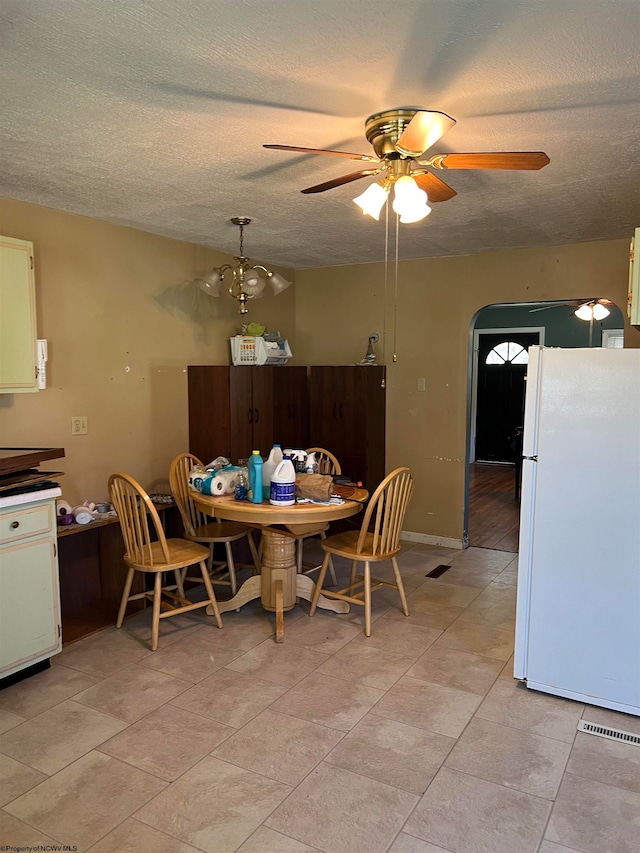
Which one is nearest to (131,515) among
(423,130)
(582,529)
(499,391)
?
Answer: (582,529)

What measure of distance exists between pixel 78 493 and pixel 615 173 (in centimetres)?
338

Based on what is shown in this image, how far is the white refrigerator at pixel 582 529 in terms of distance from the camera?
8.44 feet

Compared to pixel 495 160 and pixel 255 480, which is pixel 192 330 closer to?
pixel 255 480

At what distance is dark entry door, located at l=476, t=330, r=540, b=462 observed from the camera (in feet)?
30.7

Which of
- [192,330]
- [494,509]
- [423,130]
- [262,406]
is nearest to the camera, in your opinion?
[423,130]

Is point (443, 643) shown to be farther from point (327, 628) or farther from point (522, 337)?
point (522, 337)

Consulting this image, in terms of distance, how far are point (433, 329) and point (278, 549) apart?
2.46 m

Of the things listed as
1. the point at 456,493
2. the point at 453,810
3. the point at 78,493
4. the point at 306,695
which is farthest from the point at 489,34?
the point at 456,493

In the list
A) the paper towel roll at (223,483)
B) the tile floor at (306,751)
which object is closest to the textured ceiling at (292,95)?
the paper towel roll at (223,483)

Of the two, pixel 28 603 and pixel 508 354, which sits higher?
pixel 508 354

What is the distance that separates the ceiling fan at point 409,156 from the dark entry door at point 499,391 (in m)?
7.30

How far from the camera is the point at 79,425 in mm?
3672

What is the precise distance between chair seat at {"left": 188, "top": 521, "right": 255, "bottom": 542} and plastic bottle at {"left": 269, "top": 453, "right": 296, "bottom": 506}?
0.70m

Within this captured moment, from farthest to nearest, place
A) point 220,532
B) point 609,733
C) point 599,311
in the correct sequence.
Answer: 1. point 599,311
2. point 220,532
3. point 609,733
